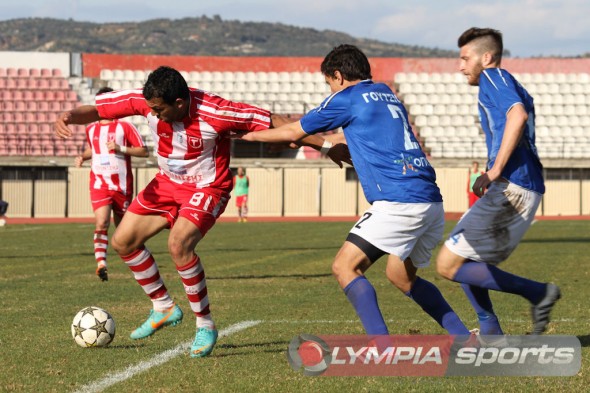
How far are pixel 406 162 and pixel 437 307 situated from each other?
38.2 inches

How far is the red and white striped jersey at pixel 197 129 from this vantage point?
7.33m

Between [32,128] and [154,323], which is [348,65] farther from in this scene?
[32,128]

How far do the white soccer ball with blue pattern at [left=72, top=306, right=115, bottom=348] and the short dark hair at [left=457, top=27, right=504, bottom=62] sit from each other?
123 inches

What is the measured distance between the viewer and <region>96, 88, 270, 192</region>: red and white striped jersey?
7328 millimetres

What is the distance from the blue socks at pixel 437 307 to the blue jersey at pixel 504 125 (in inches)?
34.6

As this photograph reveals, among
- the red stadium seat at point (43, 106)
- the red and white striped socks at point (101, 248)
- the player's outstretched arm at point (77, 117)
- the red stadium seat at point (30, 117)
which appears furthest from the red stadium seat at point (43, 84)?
the player's outstretched arm at point (77, 117)

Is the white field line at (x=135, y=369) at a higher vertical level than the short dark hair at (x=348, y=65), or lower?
lower

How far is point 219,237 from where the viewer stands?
2478 centimetres

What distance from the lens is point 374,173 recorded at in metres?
6.29

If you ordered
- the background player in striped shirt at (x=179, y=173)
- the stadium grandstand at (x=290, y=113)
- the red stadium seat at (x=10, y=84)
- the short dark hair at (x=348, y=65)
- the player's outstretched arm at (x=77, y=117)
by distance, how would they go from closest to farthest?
the short dark hair at (x=348, y=65) → the background player in striped shirt at (x=179, y=173) → the player's outstretched arm at (x=77, y=117) → the stadium grandstand at (x=290, y=113) → the red stadium seat at (x=10, y=84)

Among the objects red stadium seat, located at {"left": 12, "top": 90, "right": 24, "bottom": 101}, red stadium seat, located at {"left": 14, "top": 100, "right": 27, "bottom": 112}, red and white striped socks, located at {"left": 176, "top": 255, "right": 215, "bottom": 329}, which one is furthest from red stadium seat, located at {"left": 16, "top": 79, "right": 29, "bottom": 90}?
red and white striped socks, located at {"left": 176, "top": 255, "right": 215, "bottom": 329}

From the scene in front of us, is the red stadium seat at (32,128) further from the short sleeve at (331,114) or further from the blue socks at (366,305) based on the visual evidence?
the blue socks at (366,305)

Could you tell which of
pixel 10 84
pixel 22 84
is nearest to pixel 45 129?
pixel 22 84

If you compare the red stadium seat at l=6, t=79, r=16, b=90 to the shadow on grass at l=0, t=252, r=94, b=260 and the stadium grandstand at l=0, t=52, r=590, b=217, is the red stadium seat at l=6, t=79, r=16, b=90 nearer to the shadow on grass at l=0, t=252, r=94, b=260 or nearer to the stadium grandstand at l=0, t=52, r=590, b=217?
the stadium grandstand at l=0, t=52, r=590, b=217
